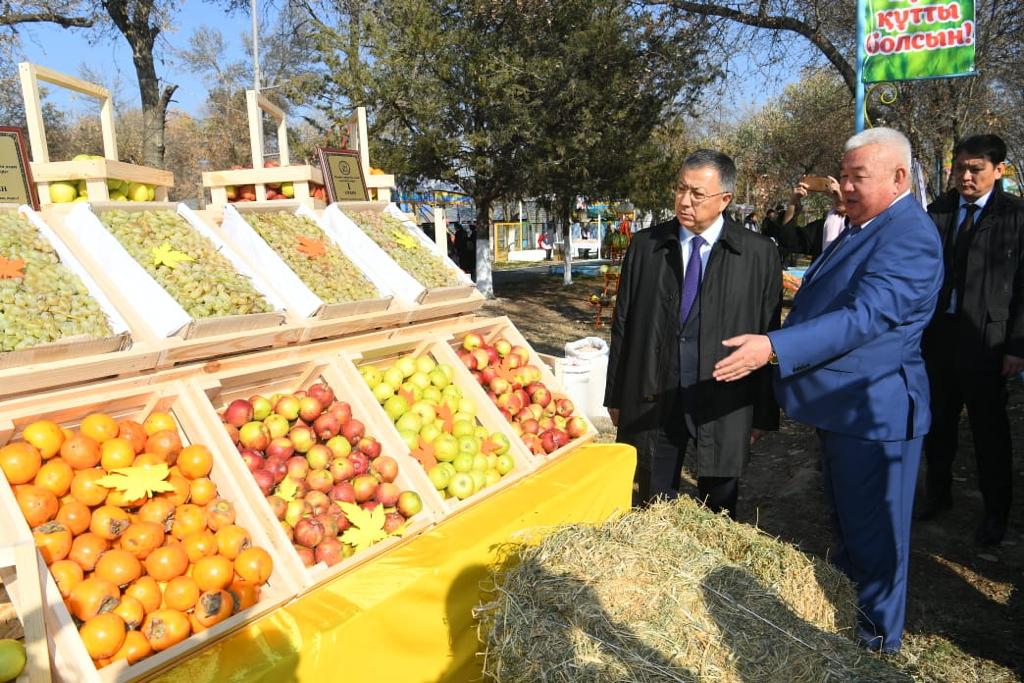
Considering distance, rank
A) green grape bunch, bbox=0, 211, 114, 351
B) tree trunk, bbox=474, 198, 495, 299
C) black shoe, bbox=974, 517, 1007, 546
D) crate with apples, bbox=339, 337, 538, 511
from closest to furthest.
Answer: green grape bunch, bbox=0, 211, 114, 351 < crate with apples, bbox=339, 337, 538, 511 < black shoe, bbox=974, 517, 1007, 546 < tree trunk, bbox=474, 198, 495, 299

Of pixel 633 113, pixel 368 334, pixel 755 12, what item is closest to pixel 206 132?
pixel 633 113

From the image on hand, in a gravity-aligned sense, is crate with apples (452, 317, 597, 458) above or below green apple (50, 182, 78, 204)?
below

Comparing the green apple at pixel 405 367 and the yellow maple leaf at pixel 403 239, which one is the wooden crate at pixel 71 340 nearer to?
the green apple at pixel 405 367

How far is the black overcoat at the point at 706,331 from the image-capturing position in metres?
3.12

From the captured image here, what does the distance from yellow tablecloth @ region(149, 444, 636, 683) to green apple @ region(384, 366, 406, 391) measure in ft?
2.44

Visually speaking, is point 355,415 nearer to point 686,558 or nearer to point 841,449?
point 686,558

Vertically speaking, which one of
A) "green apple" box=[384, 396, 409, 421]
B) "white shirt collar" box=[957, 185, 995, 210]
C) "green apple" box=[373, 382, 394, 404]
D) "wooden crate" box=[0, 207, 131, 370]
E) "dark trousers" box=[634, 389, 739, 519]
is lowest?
"dark trousers" box=[634, 389, 739, 519]

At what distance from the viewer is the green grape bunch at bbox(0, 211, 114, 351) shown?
7.18ft

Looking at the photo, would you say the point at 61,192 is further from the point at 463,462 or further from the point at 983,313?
the point at 983,313

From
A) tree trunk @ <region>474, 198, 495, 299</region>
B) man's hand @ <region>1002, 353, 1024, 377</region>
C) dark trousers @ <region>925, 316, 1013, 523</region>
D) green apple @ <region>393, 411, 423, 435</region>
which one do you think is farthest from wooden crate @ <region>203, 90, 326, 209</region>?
tree trunk @ <region>474, 198, 495, 299</region>

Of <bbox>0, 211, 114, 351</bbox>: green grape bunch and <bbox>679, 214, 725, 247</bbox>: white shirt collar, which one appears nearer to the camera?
<bbox>0, 211, 114, 351</bbox>: green grape bunch

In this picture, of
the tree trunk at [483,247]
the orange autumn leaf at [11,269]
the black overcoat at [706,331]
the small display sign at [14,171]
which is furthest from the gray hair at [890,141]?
the tree trunk at [483,247]

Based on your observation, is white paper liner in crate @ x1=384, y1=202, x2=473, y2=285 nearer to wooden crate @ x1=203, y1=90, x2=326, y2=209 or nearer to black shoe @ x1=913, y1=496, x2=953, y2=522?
wooden crate @ x1=203, y1=90, x2=326, y2=209

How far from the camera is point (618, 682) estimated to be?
1809mm
